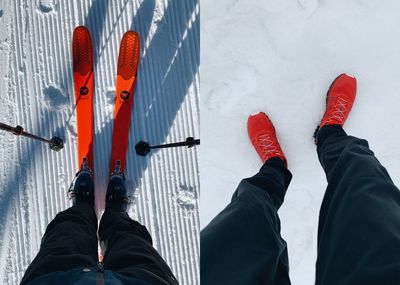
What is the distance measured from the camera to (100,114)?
5.22 ft

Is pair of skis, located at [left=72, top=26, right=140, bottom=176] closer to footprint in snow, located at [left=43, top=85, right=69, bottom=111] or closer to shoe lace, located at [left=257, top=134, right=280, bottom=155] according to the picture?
footprint in snow, located at [left=43, top=85, right=69, bottom=111]

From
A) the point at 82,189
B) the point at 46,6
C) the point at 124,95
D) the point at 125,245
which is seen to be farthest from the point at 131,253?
the point at 46,6

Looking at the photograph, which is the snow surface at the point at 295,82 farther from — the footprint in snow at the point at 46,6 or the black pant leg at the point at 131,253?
the footprint in snow at the point at 46,6

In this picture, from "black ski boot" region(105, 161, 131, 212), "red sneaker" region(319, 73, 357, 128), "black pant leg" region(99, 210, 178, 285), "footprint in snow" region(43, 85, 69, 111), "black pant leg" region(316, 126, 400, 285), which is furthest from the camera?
"footprint in snow" region(43, 85, 69, 111)

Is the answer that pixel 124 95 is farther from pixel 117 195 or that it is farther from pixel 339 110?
pixel 339 110

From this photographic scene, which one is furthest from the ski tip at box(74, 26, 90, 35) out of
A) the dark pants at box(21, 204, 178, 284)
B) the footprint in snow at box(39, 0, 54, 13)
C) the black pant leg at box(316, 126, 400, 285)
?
the black pant leg at box(316, 126, 400, 285)

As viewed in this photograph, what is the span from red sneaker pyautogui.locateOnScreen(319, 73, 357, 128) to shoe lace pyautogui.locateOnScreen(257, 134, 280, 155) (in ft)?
0.58

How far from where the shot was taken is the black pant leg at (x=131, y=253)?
85 cm

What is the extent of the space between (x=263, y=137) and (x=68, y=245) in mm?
706

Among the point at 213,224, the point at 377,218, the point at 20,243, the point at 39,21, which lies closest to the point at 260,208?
the point at 213,224

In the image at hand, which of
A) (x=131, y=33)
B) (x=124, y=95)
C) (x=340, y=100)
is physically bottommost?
(x=340, y=100)

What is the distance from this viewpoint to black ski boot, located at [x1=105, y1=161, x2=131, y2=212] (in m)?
1.48

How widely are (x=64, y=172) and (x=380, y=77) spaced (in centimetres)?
125

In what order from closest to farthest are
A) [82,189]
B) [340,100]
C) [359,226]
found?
[359,226] < [340,100] < [82,189]
